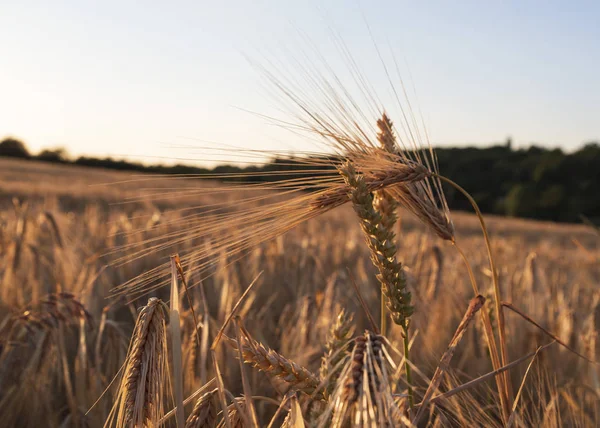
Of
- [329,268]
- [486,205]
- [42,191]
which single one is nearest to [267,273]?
[329,268]

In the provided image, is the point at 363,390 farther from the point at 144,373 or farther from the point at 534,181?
the point at 534,181

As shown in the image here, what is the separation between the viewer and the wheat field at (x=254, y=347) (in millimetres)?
702

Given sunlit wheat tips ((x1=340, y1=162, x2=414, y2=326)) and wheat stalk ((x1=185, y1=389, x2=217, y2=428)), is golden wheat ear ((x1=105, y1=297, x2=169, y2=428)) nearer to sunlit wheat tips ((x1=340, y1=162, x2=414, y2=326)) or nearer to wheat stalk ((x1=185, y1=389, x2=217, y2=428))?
wheat stalk ((x1=185, y1=389, x2=217, y2=428))

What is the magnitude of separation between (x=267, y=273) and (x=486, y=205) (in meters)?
34.2

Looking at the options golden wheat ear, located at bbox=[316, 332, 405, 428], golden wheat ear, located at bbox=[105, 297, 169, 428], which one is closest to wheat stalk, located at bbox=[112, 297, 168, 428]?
golden wheat ear, located at bbox=[105, 297, 169, 428]

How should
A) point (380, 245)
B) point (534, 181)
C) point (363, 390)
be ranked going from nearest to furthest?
point (363, 390) → point (380, 245) → point (534, 181)

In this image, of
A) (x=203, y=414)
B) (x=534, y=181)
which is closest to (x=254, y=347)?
(x=203, y=414)

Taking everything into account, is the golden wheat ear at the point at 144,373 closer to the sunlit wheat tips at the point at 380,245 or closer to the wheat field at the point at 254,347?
the wheat field at the point at 254,347

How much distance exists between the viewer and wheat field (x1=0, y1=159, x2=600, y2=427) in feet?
2.30

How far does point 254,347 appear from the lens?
0.70 metres

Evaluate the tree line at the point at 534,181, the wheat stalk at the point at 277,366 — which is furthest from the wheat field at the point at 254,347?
the tree line at the point at 534,181

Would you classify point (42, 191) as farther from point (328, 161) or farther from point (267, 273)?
point (328, 161)

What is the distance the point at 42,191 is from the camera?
397 inches

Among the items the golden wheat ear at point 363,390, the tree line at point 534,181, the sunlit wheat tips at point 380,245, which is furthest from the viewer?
the tree line at point 534,181
